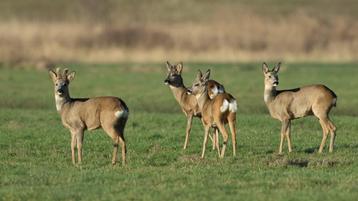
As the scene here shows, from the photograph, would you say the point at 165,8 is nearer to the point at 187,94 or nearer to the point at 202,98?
the point at 187,94

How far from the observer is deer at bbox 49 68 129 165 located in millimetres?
13680

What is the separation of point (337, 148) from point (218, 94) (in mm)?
2324

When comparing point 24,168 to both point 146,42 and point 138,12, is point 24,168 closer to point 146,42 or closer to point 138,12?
point 146,42

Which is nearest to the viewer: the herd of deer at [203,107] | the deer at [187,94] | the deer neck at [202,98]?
the herd of deer at [203,107]

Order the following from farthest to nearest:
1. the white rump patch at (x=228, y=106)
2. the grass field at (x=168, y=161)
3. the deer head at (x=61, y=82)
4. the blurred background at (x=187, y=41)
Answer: the blurred background at (x=187, y=41)
the deer head at (x=61, y=82)
the white rump patch at (x=228, y=106)
the grass field at (x=168, y=161)

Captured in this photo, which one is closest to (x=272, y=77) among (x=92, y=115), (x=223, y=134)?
(x=223, y=134)

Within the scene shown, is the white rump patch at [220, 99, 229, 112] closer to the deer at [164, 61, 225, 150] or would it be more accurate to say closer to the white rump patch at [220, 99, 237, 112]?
the white rump patch at [220, 99, 237, 112]

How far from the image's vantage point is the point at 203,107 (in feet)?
50.6

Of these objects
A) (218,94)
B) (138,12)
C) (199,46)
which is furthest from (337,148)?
(138,12)

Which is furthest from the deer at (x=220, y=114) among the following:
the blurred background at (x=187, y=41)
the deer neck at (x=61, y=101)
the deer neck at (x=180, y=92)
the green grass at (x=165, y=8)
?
the green grass at (x=165, y=8)

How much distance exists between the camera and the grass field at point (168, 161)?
11.5m

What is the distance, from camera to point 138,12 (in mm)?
74750

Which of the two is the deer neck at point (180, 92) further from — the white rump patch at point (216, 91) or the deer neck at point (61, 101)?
the deer neck at point (61, 101)

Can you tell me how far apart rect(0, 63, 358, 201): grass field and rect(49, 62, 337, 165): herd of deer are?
442 millimetres
